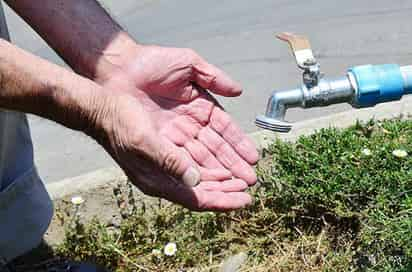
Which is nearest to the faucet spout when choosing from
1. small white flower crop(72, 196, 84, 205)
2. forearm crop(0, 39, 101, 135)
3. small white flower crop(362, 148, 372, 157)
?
forearm crop(0, 39, 101, 135)

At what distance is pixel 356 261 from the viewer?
2232mm

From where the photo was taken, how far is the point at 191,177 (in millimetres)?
1539

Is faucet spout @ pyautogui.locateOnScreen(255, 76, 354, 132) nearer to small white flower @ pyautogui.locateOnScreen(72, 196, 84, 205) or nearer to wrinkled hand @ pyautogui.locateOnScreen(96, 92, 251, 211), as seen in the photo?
wrinkled hand @ pyautogui.locateOnScreen(96, 92, 251, 211)

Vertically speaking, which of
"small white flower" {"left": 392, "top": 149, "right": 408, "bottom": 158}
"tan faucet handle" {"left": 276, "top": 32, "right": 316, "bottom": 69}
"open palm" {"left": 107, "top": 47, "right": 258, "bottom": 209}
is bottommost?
"small white flower" {"left": 392, "top": 149, "right": 408, "bottom": 158}

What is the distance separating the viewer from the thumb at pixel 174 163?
4.94ft

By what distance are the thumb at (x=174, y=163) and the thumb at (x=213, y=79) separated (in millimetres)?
370

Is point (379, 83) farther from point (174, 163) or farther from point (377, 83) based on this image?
point (174, 163)

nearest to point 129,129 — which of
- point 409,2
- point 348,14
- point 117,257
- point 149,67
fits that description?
point 149,67

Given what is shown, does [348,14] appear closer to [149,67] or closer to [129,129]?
[149,67]

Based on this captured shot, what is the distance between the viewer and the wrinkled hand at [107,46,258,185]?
1.85 m

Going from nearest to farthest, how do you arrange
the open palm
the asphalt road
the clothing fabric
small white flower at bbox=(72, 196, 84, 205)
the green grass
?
the open palm
the clothing fabric
the green grass
small white flower at bbox=(72, 196, 84, 205)
the asphalt road

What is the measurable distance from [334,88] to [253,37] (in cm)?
196

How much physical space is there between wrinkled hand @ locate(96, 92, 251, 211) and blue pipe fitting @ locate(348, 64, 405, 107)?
367mm

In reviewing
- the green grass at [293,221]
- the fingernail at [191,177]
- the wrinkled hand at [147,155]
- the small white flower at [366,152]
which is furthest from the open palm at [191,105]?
the small white flower at [366,152]
